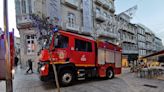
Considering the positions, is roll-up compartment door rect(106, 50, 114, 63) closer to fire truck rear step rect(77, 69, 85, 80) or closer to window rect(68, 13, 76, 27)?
fire truck rear step rect(77, 69, 85, 80)

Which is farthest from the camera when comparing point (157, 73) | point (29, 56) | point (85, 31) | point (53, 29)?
point (85, 31)

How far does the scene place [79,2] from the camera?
25.7 m

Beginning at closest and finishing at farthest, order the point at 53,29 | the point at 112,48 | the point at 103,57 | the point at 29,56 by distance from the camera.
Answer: the point at 53,29 → the point at 103,57 → the point at 112,48 → the point at 29,56

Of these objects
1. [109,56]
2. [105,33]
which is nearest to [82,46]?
[109,56]

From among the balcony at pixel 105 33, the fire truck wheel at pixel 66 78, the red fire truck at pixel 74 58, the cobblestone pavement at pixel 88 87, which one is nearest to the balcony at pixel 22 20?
the cobblestone pavement at pixel 88 87

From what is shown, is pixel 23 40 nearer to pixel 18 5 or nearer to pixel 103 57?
pixel 18 5

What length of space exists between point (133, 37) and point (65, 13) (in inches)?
1359

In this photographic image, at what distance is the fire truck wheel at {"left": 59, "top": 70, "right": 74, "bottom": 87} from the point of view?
938cm

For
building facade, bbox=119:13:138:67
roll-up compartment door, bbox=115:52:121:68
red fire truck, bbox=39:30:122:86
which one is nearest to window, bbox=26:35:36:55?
roll-up compartment door, bbox=115:52:121:68

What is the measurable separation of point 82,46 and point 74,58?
105 centimetres

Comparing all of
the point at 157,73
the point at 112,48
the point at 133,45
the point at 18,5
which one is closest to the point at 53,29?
the point at 112,48

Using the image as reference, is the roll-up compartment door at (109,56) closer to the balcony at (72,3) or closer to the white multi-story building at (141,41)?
the balcony at (72,3)

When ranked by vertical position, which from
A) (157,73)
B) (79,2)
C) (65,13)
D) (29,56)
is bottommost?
(157,73)

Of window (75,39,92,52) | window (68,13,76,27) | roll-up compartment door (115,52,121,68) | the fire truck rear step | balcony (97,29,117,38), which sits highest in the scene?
window (68,13,76,27)
